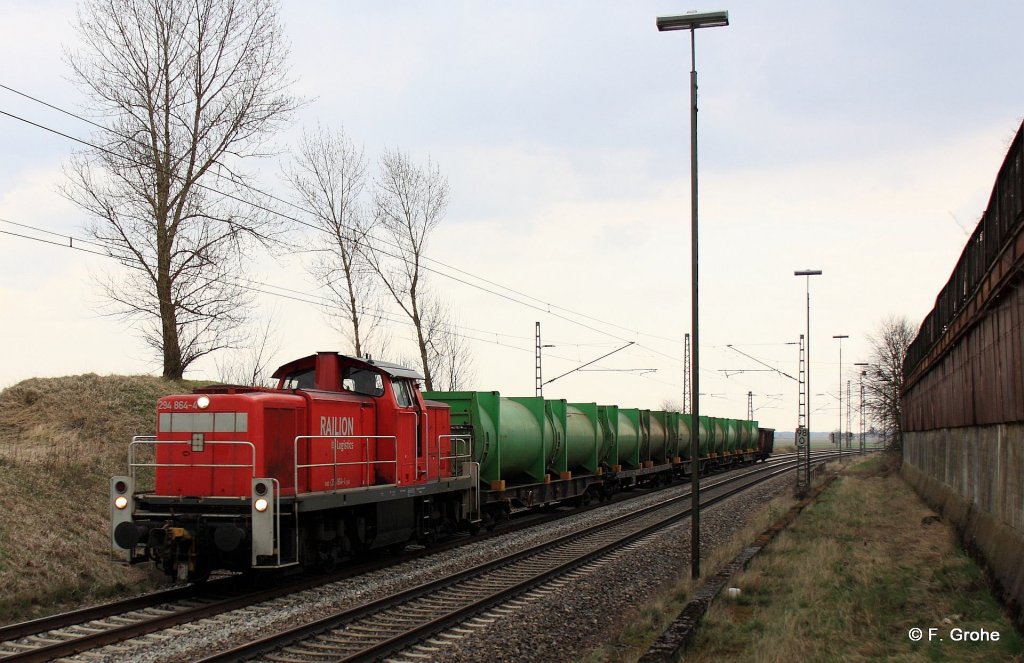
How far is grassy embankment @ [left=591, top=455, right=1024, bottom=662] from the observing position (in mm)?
8672

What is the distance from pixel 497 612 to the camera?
10.9 meters

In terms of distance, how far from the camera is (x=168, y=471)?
12367mm

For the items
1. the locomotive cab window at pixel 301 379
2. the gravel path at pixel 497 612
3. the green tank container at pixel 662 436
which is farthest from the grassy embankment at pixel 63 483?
the green tank container at pixel 662 436

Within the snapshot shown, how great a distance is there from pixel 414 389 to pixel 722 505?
14.6m

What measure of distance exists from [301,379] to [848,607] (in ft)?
28.6

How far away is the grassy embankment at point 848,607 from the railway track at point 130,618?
16.3 feet

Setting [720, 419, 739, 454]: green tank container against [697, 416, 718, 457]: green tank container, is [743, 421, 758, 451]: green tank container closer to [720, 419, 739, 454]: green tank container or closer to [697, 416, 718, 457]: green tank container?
[720, 419, 739, 454]: green tank container

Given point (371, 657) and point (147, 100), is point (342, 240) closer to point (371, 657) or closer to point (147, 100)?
point (147, 100)

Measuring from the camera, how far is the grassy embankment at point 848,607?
8.67m

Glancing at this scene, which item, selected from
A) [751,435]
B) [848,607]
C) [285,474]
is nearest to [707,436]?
[751,435]

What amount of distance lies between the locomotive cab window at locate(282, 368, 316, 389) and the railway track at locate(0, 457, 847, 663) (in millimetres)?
3016

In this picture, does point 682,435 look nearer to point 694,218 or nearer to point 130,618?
point 694,218

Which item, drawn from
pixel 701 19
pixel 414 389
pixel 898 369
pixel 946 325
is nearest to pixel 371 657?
pixel 414 389

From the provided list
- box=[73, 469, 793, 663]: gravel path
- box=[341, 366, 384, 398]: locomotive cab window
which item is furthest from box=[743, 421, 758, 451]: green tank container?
box=[341, 366, 384, 398]: locomotive cab window
